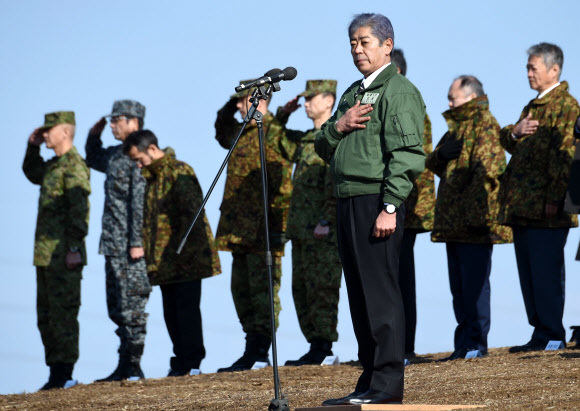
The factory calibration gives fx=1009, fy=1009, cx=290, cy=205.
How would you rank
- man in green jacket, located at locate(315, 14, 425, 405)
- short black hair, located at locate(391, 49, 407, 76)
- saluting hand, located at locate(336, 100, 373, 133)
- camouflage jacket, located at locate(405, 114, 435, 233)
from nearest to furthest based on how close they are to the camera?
man in green jacket, located at locate(315, 14, 425, 405) < saluting hand, located at locate(336, 100, 373, 133) < camouflage jacket, located at locate(405, 114, 435, 233) < short black hair, located at locate(391, 49, 407, 76)

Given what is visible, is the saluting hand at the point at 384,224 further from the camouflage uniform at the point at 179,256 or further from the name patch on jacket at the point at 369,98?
the camouflage uniform at the point at 179,256

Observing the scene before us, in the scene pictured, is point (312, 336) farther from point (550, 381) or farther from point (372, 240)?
point (372, 240)

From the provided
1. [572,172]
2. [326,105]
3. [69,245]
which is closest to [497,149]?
[572,172]

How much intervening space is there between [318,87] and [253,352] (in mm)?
2428

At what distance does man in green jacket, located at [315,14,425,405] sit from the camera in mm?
4859

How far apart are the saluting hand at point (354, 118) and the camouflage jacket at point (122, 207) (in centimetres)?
481

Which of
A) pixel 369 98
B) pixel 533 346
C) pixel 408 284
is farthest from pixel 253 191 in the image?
pixel 369 98

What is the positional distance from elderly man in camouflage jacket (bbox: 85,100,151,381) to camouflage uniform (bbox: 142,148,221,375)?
1.55ft

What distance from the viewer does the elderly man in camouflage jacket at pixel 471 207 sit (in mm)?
7648

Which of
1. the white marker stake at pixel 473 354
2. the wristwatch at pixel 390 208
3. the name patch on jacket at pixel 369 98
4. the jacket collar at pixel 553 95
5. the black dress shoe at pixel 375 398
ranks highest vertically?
the jacket collar at pixel 553 95

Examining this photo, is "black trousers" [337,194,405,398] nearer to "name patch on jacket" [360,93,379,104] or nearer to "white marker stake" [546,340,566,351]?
"name patch on jacket" [360,93,379,104]

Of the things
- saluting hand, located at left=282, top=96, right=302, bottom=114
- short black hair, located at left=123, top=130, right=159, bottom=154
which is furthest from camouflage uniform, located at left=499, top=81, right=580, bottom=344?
short black hair, located at left=123, top=130, right=159, bottom=154

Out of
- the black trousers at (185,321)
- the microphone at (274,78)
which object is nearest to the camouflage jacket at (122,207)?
the black trousers at (185,321)

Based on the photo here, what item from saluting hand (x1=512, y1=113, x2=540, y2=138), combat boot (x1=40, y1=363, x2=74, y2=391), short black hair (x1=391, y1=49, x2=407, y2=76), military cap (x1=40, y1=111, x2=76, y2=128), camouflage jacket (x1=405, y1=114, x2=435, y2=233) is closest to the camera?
saluting hand (x1=512, y1=113, x2=540, y2=138)
